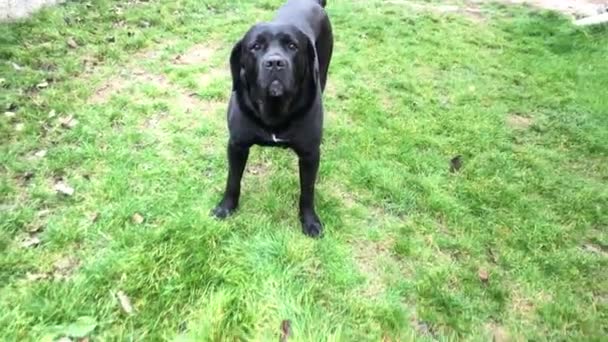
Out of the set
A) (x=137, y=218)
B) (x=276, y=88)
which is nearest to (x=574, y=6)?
(x=276, y=88)

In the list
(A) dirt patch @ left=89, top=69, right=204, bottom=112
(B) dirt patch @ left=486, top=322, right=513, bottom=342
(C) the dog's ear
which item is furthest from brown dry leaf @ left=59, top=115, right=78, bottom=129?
(B) dirt patch @ left=486, top=322, right=513, bottom=342

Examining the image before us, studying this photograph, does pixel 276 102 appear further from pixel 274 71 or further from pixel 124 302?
pixel 124 302

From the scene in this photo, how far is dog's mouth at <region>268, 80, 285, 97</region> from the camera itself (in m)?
2.26

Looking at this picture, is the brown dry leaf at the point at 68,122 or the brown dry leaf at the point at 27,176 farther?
the brown dry leaf at the point at 68,122

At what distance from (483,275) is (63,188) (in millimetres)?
2444

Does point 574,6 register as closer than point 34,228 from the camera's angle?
No

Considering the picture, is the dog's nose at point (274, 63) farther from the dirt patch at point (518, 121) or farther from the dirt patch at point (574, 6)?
the dirt patch at point (574, 6)

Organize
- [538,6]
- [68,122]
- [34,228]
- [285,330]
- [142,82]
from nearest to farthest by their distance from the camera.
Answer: [285,330], [34,228], [68,122], [142,82], [538,6]

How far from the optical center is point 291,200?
306 cm

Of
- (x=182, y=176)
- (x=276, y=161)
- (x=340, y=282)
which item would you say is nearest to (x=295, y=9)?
(x=276, y=161)

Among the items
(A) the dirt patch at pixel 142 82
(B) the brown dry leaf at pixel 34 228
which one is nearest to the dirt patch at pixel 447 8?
(A) the dirt patch at pixel 142 82

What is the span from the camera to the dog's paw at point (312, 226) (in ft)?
9.10

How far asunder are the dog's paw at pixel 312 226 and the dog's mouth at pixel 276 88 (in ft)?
2.73

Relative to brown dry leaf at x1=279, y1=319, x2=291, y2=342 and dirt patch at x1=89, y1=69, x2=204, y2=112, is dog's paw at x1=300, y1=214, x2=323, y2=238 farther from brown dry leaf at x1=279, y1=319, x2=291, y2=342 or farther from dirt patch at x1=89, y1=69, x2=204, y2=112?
dirt patch at x1=89, y1=69, x2=204, y2=112
